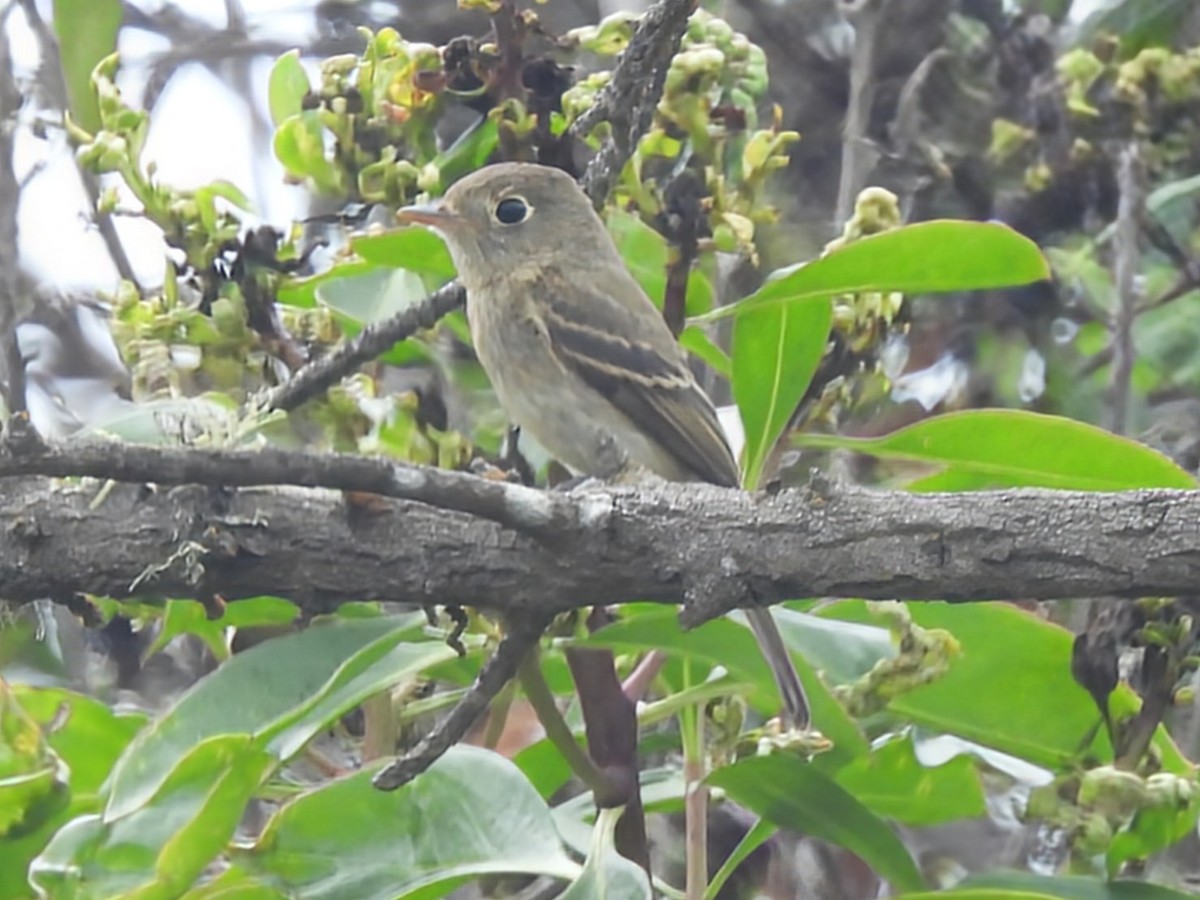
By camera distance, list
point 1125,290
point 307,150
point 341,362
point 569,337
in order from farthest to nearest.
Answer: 1. point 569,337
2. point 1125,290
3. point 307,150
4. point 341,362

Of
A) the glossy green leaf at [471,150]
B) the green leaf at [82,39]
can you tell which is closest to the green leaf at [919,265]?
the glossy green leaf at [471,150]

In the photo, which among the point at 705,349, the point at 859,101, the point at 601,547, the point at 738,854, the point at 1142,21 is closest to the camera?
the point at 601,547

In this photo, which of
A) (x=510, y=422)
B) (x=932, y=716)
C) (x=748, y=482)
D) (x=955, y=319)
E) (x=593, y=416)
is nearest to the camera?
(x=932, y=716)

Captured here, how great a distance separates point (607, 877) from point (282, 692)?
1.19 ft

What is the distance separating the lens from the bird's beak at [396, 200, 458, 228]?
2059 mm

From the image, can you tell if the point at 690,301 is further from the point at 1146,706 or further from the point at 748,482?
the point at 1146,706

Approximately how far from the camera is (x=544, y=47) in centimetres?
248

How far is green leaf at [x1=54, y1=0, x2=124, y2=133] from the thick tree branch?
33.0 inches

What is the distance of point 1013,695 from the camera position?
178cm

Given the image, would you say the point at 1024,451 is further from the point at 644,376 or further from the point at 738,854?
the point at 644,376

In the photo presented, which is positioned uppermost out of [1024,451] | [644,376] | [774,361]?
[774,361]

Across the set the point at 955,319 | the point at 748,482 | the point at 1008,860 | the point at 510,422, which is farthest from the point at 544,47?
the point at 1008,860

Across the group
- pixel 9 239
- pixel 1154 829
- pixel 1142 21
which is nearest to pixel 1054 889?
pixel 1154 829

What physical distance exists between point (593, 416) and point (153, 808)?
1.13 metres
